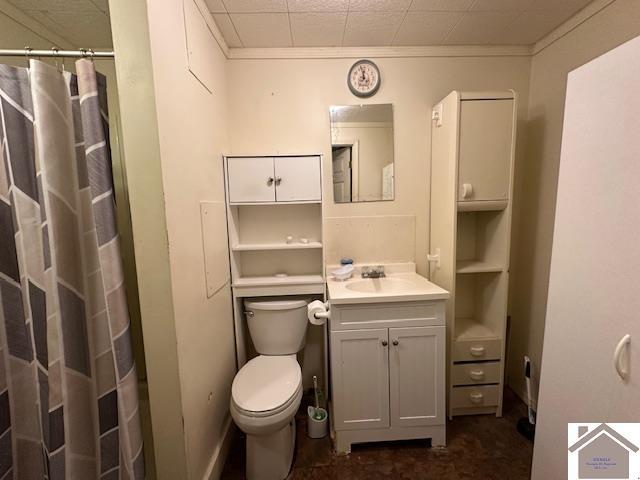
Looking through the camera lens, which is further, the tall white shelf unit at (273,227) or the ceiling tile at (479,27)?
the tall white shelf unit at (273,227)

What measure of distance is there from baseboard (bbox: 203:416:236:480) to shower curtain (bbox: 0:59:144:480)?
0.39 meters

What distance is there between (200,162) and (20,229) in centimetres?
69

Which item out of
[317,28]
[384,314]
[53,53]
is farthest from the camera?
[317,28]

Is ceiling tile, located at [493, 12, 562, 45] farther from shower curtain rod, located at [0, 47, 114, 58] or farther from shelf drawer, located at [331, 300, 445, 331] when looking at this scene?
shower curtain rod, located at [0, 47, 114, 58]

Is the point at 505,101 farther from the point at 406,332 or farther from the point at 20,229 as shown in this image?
the point at 20,229

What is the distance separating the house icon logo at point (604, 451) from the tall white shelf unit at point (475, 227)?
835 mm

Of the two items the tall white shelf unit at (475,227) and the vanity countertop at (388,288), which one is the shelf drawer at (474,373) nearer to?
the tall white shelf unit at (475,227)

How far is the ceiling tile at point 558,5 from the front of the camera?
1423mm

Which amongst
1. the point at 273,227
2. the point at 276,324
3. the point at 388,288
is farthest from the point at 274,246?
the point at 388,288

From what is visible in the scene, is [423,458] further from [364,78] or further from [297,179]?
[364,78]

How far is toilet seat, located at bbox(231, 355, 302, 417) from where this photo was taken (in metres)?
1.26

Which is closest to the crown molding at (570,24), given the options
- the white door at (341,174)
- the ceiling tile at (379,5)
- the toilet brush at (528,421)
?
the ceiling tile at (379,5)

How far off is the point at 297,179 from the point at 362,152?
0.53 metres

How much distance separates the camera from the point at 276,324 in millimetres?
1732
